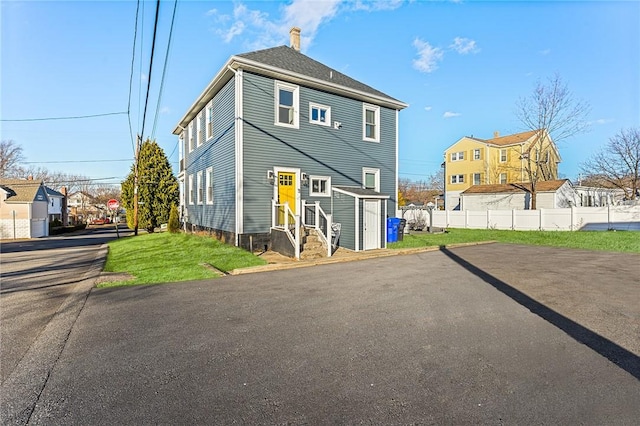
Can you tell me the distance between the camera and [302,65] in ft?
47.4

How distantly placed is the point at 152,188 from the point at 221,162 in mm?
14042

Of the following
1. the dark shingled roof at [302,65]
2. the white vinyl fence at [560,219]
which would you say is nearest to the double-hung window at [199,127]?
the dark shingled roof at [302,65]

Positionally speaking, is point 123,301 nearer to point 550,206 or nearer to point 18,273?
point 18,273

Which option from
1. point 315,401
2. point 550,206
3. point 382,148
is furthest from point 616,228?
point 315,401

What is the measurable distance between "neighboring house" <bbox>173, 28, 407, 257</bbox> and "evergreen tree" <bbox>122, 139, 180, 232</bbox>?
10819mm

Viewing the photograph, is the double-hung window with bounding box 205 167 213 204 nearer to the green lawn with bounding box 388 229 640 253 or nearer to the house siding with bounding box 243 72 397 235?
the house siding with bounding box 243 72 397 235

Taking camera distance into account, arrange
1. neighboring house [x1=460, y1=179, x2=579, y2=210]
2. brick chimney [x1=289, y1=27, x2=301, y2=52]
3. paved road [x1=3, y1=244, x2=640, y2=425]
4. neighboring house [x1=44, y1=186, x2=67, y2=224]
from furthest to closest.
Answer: neighboring house [x1=44, y1=186, x2=67, y2=224], neighboring house [x1=460, y1=179, x2=579, y2=210], brick chimney [x1=289, y1=27, x2=301, y2=52], paved road [x1=3, y1=244, x2=640, y2=425]

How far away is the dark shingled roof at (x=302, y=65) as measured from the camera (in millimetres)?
12961

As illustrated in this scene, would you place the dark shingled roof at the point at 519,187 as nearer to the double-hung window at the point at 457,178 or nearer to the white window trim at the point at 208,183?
the double-hung window at the point at 457,178

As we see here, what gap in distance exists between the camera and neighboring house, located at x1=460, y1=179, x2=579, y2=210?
1062 inches

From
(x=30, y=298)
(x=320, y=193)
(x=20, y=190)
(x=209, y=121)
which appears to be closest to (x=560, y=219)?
(x=320, y=193)

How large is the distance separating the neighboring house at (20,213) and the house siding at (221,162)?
76.3 ft

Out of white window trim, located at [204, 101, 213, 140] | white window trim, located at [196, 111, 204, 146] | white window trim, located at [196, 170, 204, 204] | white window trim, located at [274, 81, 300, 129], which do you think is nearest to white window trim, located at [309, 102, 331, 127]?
white window trim, located at [274, 81, 300, 129]

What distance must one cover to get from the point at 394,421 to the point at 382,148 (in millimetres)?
14648
